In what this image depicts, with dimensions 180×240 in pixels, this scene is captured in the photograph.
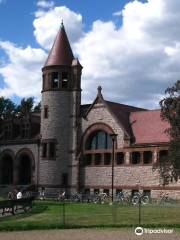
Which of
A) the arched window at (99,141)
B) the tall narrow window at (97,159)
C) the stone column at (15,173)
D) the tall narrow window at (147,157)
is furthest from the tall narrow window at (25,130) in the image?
the tall narrow window at (147,157)

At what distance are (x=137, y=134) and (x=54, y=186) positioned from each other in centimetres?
1074

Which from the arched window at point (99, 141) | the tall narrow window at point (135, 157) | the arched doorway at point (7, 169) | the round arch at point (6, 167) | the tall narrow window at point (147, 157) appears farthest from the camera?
the arched doorway at point (7, 169)

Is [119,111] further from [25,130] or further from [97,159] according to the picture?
[25,130]

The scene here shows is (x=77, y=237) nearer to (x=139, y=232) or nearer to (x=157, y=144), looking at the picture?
(x=139, y=232)

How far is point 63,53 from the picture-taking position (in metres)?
59.7

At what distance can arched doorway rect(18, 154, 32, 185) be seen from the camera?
6288cm

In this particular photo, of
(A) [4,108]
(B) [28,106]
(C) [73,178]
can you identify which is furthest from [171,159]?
(B) [28,106]

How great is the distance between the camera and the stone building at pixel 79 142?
5194cm

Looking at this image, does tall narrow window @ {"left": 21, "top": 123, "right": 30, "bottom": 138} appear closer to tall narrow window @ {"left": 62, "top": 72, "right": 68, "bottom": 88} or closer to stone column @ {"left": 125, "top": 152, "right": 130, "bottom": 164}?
tall narrow window @ {"left": 62, "top": 72, "right": 68, "bottom": 88}

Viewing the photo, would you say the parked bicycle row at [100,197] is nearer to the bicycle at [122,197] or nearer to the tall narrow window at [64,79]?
the bicycle at [122,197]

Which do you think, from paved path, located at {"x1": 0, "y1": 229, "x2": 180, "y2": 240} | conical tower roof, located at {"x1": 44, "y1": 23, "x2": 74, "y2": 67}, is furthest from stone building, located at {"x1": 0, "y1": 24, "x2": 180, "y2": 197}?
paved path, located at {"x1": 0, "y1": 229, "x2": 180, "y2": 240}

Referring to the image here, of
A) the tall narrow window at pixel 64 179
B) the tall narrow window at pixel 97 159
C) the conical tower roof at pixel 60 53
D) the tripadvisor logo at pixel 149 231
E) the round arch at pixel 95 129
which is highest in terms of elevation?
the conical tower roof at pixel 60 53

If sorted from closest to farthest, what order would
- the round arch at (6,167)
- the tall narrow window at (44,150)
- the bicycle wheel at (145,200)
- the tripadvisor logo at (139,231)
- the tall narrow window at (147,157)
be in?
the tripadvisor logo at (139,231)
the bicycle wheel at (145,200)
the tall narrow window at (147,157)
the tall narrow window at (44,150)
the round arch at (6,167)

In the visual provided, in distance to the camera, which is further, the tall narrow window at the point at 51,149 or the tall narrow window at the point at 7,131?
the tall narrow window at the point at 7,131
